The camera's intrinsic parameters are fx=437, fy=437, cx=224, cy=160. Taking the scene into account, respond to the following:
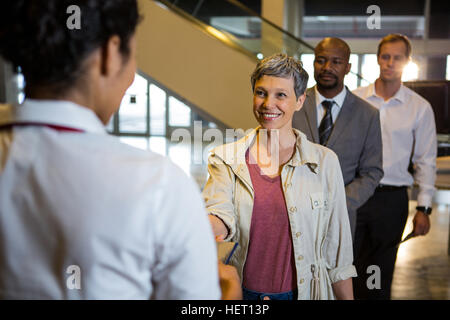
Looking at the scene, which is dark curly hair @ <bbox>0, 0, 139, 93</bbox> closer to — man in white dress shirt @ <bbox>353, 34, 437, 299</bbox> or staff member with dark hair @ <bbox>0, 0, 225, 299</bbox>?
staff member with dark hair @ <bbox>0, 0, 225, 299</bbox>

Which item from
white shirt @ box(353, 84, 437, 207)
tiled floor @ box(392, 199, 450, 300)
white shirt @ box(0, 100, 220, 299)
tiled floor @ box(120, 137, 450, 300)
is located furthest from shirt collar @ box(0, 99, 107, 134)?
tiled floor @ box(392, 199, 450, 300)

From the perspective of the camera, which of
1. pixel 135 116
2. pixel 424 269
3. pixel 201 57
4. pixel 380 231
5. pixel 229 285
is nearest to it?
pixel 229 285

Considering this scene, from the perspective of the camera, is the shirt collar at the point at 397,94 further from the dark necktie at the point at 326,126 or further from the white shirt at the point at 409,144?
the dark necktie at the point at 326,126

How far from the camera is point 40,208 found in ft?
2.10

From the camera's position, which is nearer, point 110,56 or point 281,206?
point 110,56

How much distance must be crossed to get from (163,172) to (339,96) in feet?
5.96

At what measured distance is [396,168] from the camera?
278cm

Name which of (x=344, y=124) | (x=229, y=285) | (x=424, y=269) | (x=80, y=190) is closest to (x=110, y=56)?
(x=80, y=190)

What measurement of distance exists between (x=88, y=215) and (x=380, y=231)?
239 centimetres

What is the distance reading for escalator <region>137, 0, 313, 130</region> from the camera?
17.2 feet

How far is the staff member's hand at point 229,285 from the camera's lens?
2.86ft

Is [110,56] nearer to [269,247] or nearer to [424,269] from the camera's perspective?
[269,247]

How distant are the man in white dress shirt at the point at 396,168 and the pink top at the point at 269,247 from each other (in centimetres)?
127

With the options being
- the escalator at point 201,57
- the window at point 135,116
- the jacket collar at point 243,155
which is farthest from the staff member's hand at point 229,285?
the window at point 135,116
